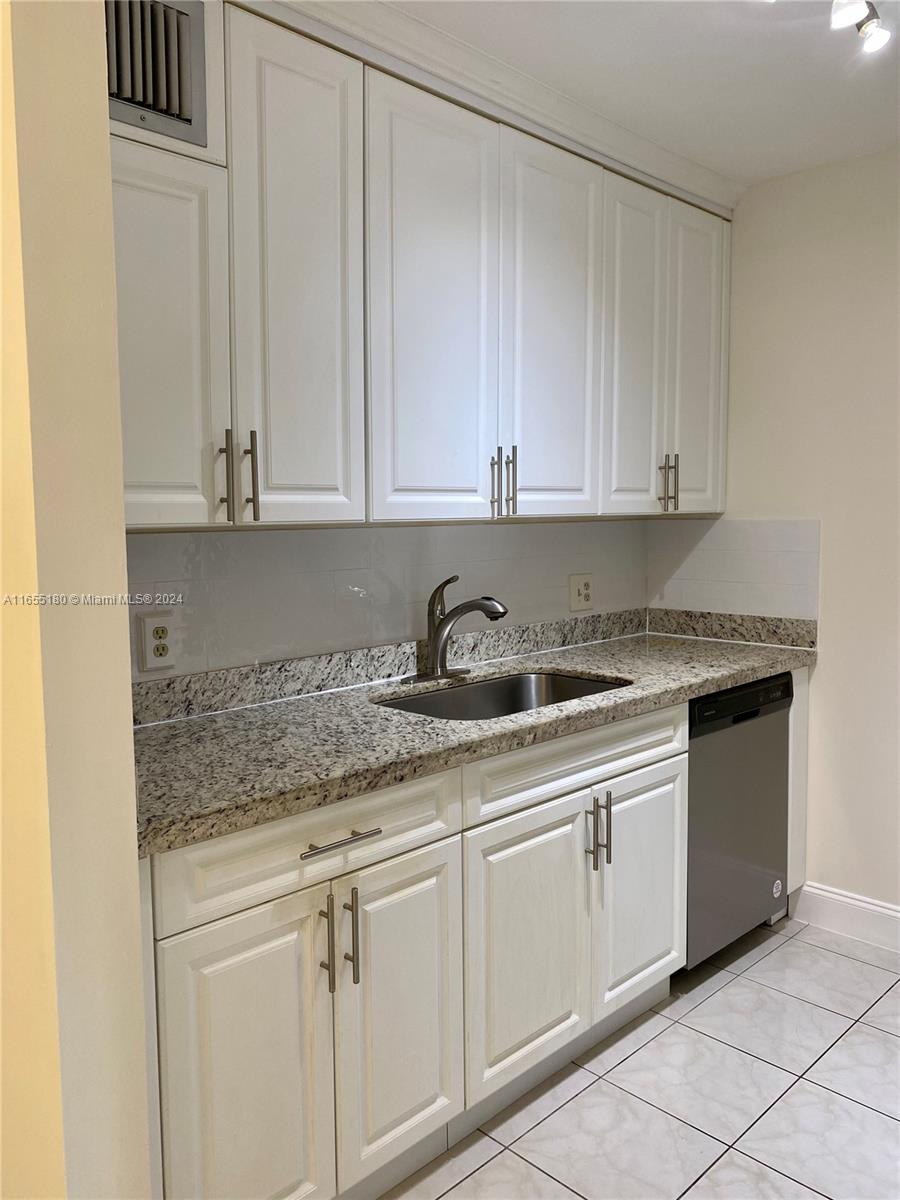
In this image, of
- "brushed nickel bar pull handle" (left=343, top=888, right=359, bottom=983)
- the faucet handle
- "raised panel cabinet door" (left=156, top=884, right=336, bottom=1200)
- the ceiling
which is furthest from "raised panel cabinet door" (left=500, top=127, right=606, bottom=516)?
"raised panel cabinet door" (left=156, top=884, right=336, bottom=1200)

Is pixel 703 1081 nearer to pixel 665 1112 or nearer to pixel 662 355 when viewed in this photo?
pixel 665 1112

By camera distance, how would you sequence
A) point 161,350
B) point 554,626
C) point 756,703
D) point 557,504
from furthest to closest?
point 554,626
point 756,703
point 557,504
point 161,350

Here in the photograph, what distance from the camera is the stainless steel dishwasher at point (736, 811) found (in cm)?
245

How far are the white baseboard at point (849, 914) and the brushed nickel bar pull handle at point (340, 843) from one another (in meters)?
1.89

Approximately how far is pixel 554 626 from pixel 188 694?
1282mm

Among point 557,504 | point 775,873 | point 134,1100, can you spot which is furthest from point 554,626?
point 134,1100

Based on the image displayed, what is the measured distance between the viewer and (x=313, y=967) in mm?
1535

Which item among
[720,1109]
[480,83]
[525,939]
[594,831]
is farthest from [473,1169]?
[480,83]

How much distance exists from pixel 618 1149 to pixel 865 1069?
0.69 metres

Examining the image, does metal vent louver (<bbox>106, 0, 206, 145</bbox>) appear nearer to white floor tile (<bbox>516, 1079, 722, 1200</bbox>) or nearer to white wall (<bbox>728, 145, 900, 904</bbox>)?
white wall (<bbox>728, 145, 900, 904</bbox>)

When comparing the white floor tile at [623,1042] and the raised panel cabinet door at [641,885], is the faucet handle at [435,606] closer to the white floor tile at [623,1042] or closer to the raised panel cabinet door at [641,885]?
the raised panel cabinet door at [641,885]

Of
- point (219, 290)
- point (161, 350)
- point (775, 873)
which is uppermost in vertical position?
point (219, 290)

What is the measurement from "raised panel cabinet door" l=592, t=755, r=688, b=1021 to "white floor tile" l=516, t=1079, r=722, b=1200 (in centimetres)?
22

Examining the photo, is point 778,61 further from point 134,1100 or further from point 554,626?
point 134,1100
